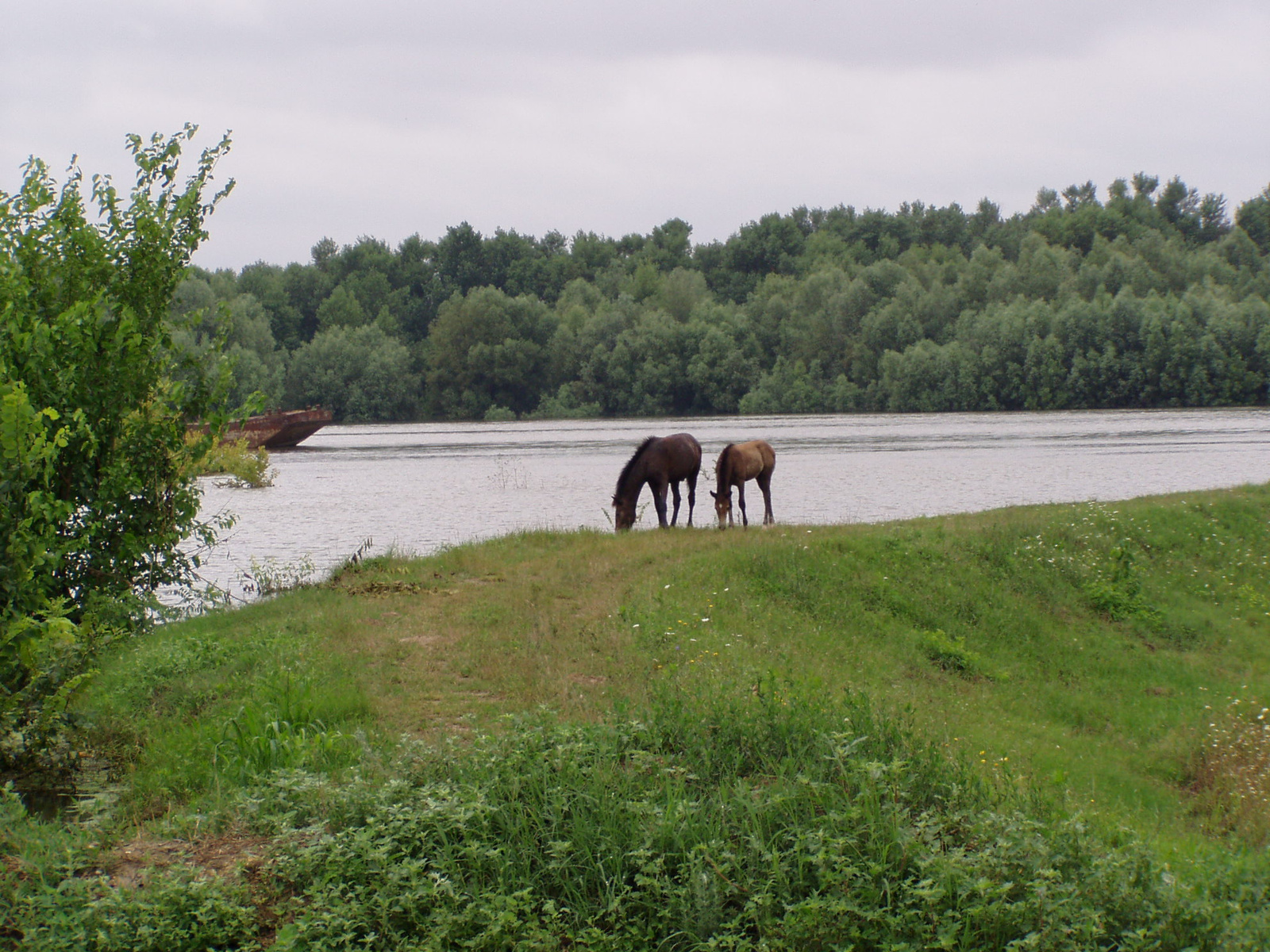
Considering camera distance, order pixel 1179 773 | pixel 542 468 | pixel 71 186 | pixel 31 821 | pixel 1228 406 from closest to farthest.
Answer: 1. pixel 31 821
2. pixel 1179 773
3. pixel 71 186
4. pixel 542 468
5. pixel 1228 406

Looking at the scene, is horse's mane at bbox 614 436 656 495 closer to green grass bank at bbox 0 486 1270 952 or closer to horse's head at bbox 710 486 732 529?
horse's head at bbox 710 486 732 529

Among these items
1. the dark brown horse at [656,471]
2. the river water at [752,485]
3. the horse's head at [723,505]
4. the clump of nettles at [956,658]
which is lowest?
the clump of nettles at [956,658]

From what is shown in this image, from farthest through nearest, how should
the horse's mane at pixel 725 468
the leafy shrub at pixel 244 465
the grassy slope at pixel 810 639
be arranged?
1. the leafy shrub at pixel 244 465
2. the horse's mane at pixel 725 468
3. the grassy slope at pixel 810 639

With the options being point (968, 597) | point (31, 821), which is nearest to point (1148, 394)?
point (968, 597)

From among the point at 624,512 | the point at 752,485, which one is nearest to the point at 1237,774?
the point at 624,512

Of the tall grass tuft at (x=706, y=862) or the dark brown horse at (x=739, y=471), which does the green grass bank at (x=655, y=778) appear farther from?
the dark brown horse at (x=739, y=471)

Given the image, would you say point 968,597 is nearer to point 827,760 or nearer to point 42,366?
point 827,760

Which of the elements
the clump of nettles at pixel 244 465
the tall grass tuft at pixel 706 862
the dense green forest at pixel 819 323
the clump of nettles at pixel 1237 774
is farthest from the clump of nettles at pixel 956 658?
the dense green forest at pixel 819 323

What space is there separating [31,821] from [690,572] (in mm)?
8476

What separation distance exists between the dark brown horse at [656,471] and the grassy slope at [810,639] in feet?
5.94

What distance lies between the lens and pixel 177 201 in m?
12.7

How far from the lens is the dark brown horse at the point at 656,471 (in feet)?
61.5

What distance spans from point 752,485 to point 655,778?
28.2 m

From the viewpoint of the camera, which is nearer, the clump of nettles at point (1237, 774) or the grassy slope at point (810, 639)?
the clump of nettles at point (1237, 774)
